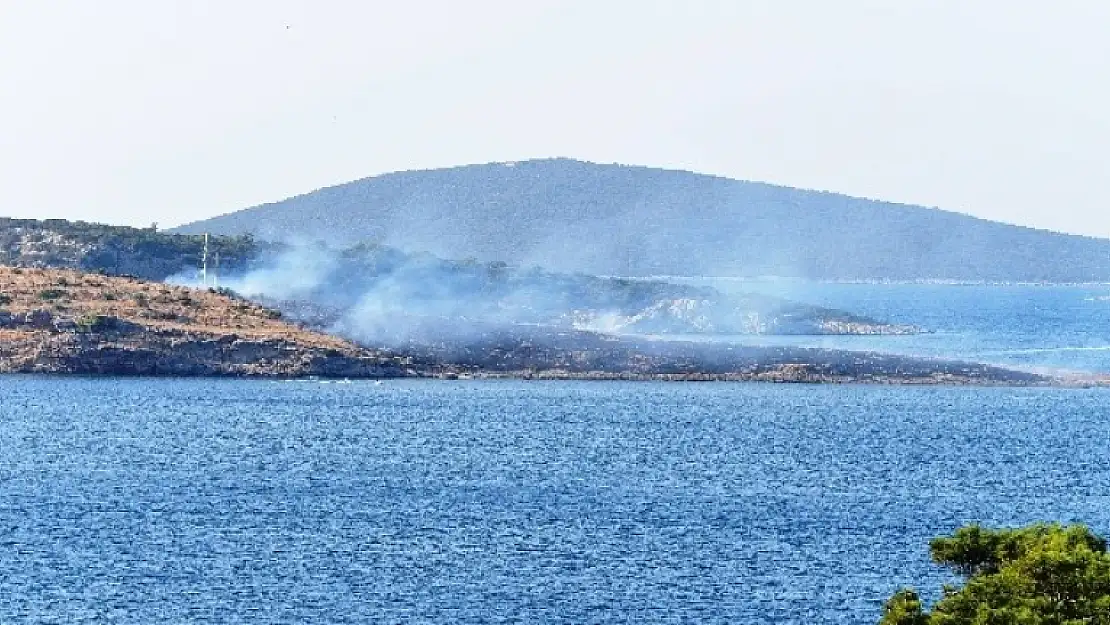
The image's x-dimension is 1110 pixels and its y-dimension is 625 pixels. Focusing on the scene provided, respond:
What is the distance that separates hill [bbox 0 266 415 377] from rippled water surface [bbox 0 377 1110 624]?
562 centimetres

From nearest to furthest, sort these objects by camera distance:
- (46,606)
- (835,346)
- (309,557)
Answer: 1. (46,606)
2. (309,557)
3. (835,346)

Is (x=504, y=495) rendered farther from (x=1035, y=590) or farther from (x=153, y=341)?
(x=153, y=341)

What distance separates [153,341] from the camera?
142 metres

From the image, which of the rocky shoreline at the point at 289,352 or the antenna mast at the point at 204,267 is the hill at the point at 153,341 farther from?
the antenna mast at the point at 204,267

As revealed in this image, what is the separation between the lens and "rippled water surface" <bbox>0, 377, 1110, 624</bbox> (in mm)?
59438

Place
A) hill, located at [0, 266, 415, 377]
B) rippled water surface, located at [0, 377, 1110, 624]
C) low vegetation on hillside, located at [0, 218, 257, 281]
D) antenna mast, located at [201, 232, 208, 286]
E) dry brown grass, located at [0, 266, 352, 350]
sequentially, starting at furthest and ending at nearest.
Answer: low vegetation on hillside, located at [0, 218, 257, 281]
antenna mast, located at [201, 232, 208, 286]
dry brown grass, located at [0, 266, 352, 350]
hill, located at [0, 266, 415, 377]
rippled water surface, located at [0, 377, 1110, 624]

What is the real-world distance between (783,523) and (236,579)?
23.2 metres

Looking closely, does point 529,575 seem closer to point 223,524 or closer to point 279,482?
point 223,524

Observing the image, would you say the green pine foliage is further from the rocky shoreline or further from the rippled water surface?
the rocky shoreline

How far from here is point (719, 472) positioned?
301 feet

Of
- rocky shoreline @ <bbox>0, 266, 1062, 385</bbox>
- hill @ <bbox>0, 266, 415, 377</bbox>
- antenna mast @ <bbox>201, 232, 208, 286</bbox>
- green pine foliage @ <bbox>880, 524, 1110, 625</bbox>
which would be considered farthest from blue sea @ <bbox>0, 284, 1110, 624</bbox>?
antenna mast @ <bbox>201, 232, 208, 286</bbox>

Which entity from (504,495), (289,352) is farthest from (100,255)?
(504,495)

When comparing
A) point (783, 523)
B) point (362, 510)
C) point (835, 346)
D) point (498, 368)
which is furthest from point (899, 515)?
point (835, 346)

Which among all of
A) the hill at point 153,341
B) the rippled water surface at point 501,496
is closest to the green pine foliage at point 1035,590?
the rippled water surface at point 501,496
